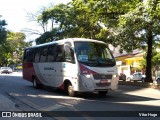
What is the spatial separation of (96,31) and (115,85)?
18552mm

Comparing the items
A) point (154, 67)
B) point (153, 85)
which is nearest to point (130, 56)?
point (154, 67)

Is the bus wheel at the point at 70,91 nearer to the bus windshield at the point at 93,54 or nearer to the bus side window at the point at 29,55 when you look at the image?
the bus windshield at the point at 93,54

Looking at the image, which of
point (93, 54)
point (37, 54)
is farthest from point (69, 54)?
point (37, 54)

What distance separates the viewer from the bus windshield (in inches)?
609

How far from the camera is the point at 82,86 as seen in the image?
594 inches

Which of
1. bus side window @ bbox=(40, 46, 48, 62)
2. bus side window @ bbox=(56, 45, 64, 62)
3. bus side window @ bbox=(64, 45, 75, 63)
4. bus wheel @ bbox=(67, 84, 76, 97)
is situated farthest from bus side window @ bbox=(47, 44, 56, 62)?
bus wheel @ bbox=(67, 84, 76, 97)

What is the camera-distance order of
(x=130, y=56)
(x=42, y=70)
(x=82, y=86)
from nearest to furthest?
(x=82, y=86), (x=42, y=70), (x=130, y=56)

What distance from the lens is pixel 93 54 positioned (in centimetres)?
1584

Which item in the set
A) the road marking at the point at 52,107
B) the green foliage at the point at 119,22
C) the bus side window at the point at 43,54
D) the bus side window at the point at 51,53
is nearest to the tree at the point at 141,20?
the green foliage at the point at 119,22

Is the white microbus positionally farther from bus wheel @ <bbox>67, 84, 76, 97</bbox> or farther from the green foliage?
the green foliage

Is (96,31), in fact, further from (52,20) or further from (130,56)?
(130,56)

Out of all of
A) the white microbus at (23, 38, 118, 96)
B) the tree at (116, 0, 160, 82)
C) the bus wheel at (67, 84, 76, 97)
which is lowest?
the bus wheel at (67, 84, 76, 97)

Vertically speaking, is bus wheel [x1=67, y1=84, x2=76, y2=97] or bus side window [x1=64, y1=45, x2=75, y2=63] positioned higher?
bus side window [x1=64, y1=45, x2=75, y2=63]

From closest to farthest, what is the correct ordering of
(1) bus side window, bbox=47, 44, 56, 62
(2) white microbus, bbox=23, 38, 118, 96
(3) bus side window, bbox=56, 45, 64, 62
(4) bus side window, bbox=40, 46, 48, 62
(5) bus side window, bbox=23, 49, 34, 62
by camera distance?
(2) white microbus, bbox=23, 38, 118, 96
(3) bus side window, bbox=56, 45, 64, 62
(1) bus side window, bbox=47, 44, 56, 62
(4) bus side window, bbox=40, 46, 48, 62
(5) bus side window, bbox=23, 49, 34, 62
